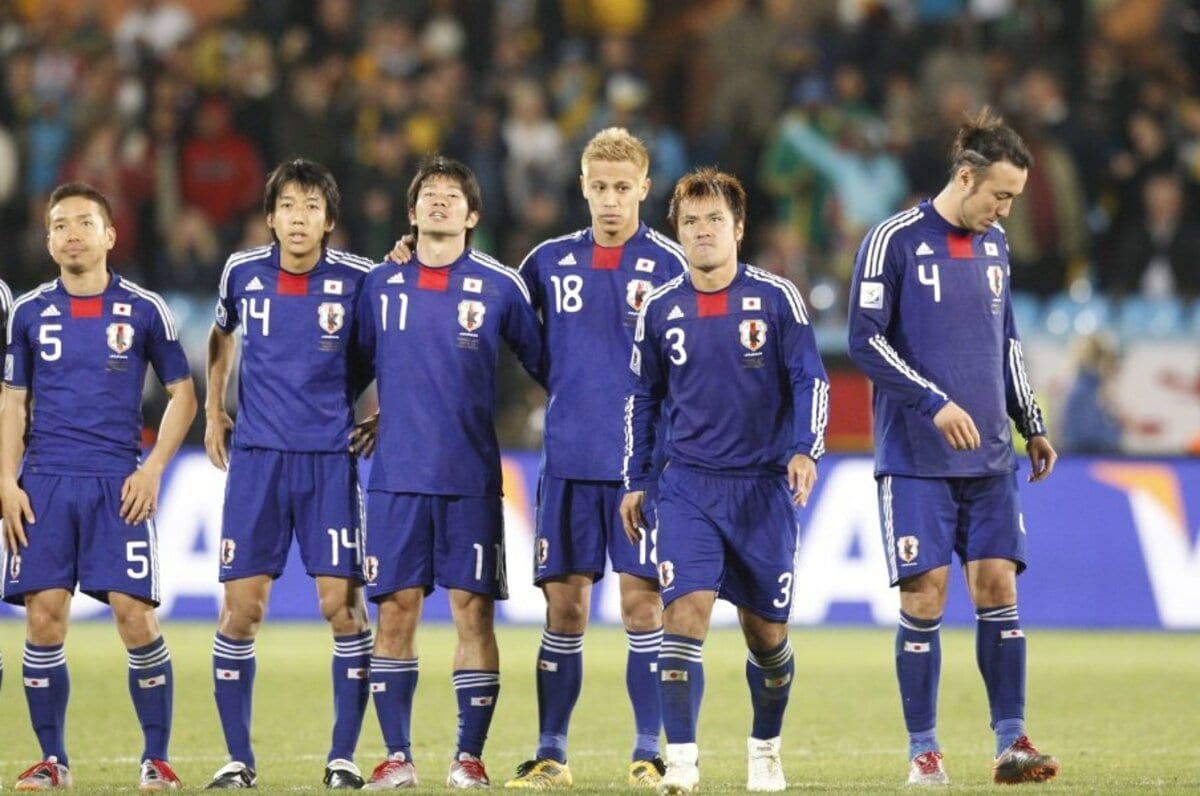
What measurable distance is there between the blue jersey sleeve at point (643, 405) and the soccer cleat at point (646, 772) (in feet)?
3.72

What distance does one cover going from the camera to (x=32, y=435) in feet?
28.7

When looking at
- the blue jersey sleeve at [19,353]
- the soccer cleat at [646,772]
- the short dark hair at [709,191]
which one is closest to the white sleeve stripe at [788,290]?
the short dark hair at [709,191]

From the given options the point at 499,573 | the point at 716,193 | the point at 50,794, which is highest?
the point at 716,193

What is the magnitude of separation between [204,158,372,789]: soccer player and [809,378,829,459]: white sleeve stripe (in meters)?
1.93

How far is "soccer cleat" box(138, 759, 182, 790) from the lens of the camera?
27.1 feet

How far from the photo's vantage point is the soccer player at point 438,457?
331 inches

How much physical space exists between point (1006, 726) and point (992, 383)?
1.37 meters

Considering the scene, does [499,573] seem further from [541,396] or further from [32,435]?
[541,396]

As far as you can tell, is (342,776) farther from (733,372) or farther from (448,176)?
(448,176)

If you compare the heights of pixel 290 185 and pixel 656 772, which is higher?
pixel 290 185

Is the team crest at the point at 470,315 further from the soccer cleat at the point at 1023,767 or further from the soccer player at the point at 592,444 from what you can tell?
the soccer cleat at the point at 1023,767

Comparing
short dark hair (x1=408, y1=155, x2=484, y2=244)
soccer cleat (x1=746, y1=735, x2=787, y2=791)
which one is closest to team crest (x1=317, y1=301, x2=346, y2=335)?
short dark hair (x1=408, y1=155, x2=484, y2=244)

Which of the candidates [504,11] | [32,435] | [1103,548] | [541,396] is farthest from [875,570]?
[504,11]

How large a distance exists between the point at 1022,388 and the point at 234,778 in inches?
140
